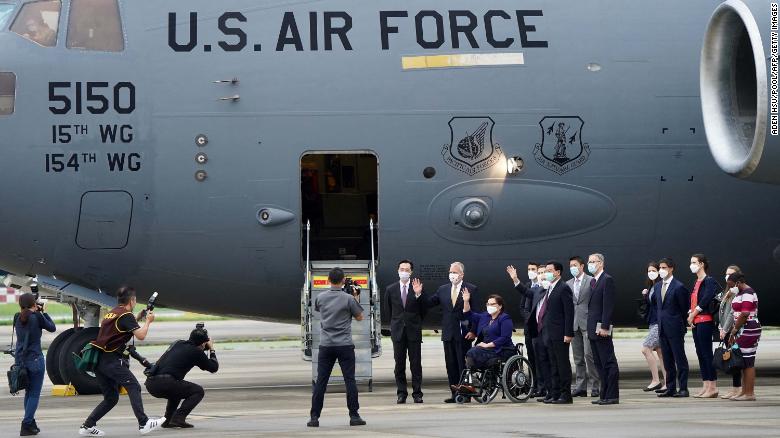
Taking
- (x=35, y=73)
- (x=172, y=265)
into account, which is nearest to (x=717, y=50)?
(x=172, y=265)

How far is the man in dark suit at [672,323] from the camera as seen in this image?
1836 centimetres

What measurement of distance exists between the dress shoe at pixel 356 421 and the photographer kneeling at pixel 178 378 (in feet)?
5.57

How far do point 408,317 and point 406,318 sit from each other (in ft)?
0.10

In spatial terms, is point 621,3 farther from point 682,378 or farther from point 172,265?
point 172,265

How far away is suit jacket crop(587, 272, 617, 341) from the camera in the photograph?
17.7 m

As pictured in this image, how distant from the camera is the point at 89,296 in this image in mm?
20109

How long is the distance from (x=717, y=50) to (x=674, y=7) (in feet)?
8.57

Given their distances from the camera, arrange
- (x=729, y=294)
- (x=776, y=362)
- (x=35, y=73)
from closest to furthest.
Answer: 1. (x=729, y=294)
2. (x=35, y=73)
3. (x=776, y=362)

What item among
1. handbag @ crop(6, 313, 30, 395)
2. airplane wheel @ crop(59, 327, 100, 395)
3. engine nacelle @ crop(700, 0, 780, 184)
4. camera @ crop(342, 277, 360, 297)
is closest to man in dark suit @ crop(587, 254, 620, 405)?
engine nacelle @ crop(700, 0, 780, 184)

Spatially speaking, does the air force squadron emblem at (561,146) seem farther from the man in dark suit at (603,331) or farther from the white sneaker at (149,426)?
the white sneaker at (149,426)

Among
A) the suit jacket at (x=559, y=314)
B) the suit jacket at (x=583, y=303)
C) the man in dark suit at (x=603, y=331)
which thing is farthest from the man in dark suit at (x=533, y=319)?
the man in dark suit at (x=603, y=331)

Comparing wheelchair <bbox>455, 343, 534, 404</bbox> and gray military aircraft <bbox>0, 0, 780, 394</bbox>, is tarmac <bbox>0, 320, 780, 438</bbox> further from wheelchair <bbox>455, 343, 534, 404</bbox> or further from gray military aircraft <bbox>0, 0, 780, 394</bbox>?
gray military aircraft <bbox>0, 0, 780, 394</bbox>

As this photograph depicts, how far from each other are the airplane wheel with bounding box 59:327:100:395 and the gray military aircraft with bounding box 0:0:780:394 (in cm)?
5

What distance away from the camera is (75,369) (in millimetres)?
19812
